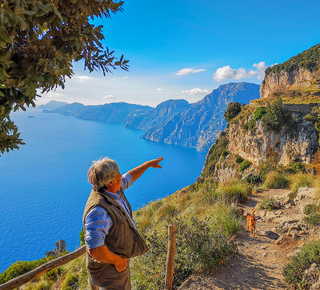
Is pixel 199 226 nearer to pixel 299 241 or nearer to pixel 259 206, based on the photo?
pixel 299 241

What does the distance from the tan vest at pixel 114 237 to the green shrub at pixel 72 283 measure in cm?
482

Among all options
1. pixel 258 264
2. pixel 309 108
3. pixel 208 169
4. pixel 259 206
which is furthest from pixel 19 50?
pixel 208 169

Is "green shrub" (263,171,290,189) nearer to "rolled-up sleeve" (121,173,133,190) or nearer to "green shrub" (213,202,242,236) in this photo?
"green shrub" (213,202,242,236)

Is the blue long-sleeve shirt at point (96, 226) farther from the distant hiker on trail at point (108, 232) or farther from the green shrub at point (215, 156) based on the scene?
the green shrub at point (215, 156)

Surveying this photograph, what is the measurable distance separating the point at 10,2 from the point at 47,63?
0.29 m

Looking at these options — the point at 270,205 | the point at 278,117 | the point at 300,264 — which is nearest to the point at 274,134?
the point at 278,117

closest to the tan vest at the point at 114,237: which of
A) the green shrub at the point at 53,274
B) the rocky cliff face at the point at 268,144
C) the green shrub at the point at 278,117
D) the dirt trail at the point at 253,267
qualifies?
the dirt trail at the point at 253,267

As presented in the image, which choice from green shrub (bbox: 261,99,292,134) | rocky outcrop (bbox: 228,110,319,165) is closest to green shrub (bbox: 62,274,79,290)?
rocky outcrop (bbox: 228,110,319,165)

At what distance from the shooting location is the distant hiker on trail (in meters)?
1.66

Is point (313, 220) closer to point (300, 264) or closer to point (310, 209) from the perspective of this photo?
point (310, 209)

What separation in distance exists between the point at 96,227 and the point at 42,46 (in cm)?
129

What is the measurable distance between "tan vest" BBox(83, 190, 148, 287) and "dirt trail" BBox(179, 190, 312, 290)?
1948mm

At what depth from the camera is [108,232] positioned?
1.78 metres

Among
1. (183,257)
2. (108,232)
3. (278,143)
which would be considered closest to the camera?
(108,232)
